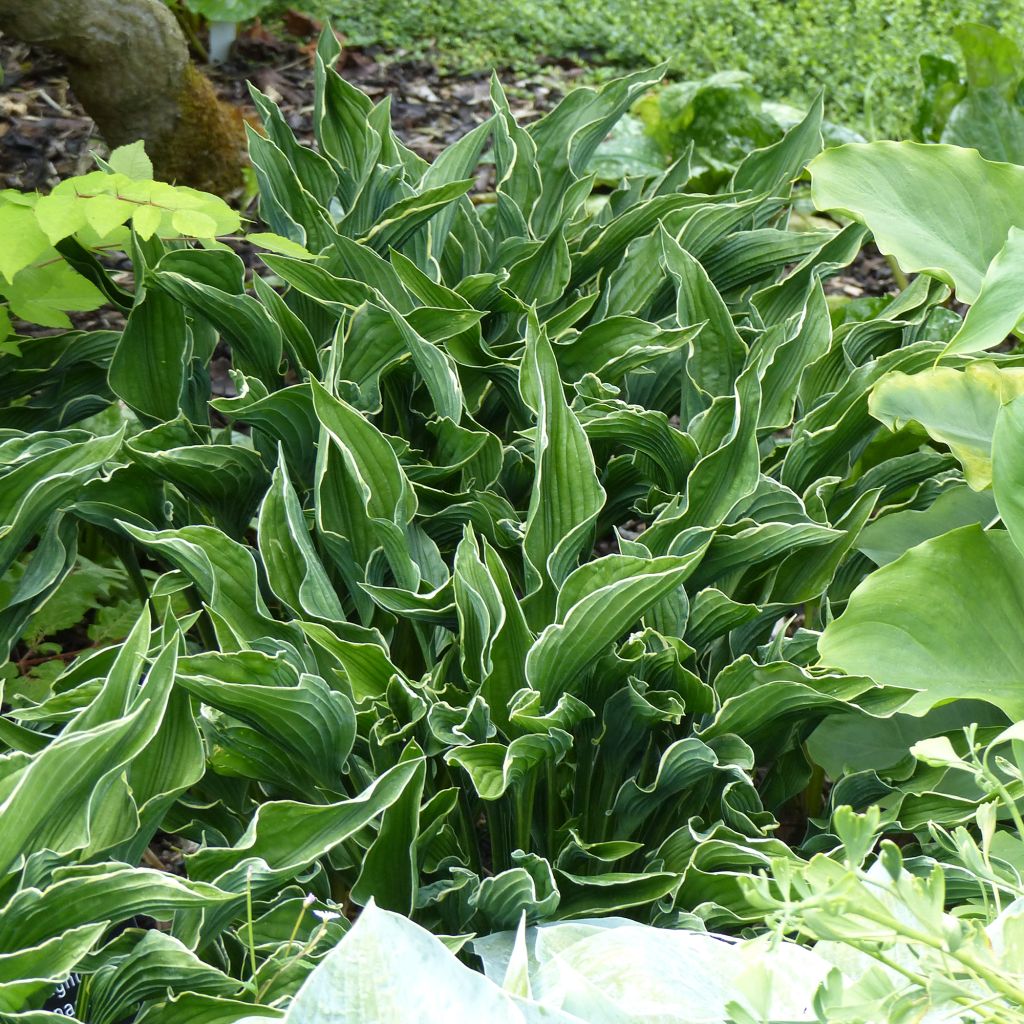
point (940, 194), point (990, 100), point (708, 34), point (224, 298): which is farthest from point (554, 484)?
point (708, 34)

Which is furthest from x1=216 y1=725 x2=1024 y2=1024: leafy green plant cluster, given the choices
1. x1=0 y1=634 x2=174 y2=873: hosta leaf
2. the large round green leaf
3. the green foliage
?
the green foliage

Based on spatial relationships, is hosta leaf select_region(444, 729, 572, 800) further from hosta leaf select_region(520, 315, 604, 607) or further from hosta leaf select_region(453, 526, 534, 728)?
hosta leaf select_region(520, 315, 604, 607)

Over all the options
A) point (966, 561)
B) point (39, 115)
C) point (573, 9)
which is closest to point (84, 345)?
point (966, 561)

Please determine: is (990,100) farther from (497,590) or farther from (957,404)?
(497,590)

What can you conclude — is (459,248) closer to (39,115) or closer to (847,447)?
(847,447)

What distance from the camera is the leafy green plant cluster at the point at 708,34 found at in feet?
13.8

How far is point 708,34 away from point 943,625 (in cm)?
353

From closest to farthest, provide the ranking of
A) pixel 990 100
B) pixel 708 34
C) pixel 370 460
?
pixel 370 460, pixel 990 100, pixel 708 34

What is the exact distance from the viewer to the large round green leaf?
51.4 inches

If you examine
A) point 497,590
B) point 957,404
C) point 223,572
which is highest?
point 957,404

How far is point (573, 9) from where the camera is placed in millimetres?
4578

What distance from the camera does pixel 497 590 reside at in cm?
123

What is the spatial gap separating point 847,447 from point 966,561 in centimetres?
26

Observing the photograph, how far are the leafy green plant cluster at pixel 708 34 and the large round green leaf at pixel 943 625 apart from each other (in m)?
3.02
